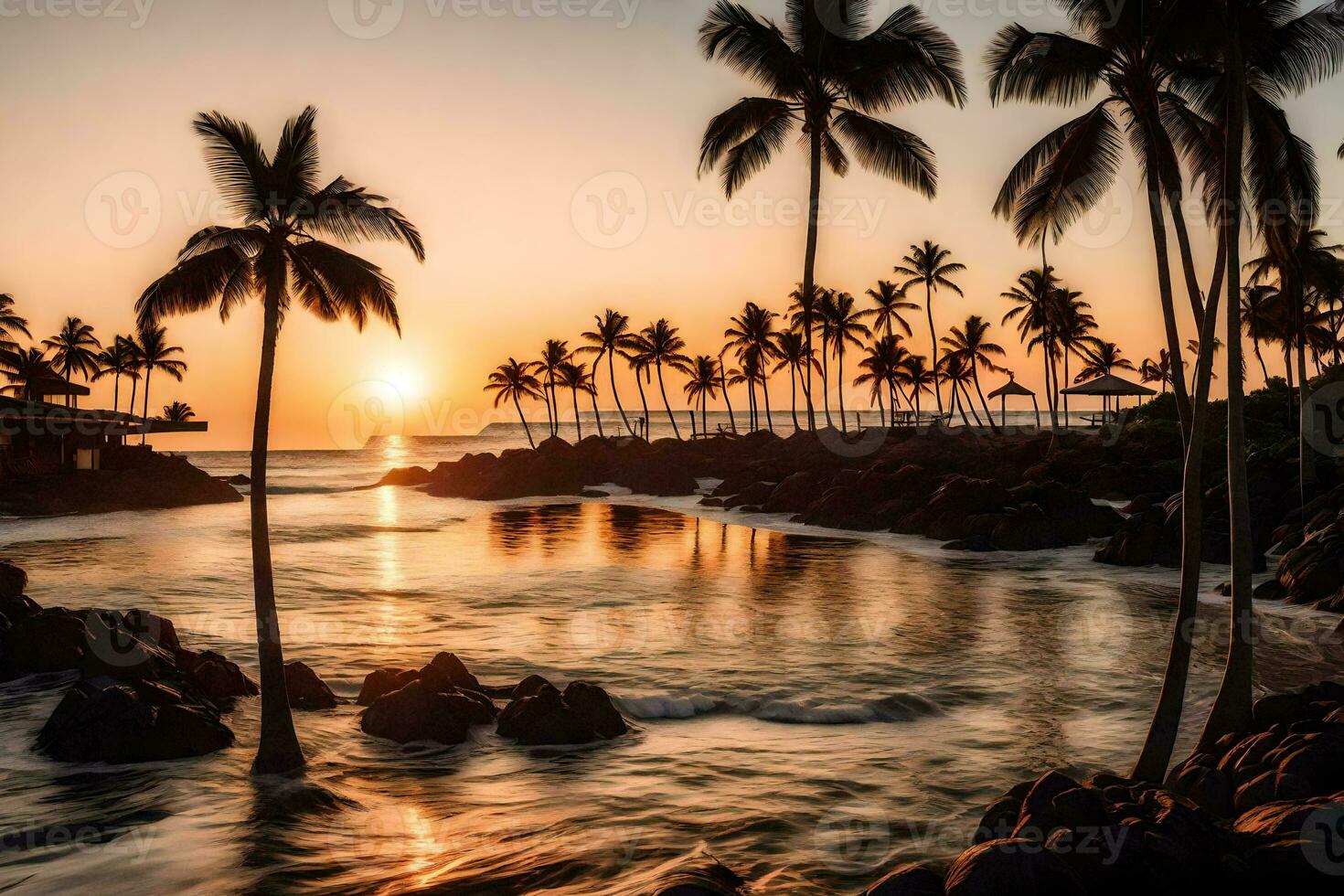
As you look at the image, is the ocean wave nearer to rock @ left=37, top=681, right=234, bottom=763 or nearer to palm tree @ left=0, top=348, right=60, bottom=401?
rock @ left=37, top=681, right=234, bottom=763

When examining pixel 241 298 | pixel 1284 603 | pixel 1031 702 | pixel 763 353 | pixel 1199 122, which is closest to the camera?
pixel 241 298

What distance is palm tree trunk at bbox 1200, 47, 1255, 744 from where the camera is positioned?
905cm

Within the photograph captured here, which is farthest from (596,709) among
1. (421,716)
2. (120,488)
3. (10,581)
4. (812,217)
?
(120,488)

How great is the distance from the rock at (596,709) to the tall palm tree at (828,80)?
2263 cm

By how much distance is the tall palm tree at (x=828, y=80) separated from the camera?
3366cm

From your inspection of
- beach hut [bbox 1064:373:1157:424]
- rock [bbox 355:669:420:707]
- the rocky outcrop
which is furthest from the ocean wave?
the rocky outcrop

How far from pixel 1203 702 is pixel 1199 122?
28.1 feet

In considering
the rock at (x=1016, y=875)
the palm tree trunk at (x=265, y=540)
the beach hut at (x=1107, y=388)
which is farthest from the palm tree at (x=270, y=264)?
the beach hut at (x=1107, y=388)

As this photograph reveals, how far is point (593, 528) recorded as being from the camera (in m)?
44.6

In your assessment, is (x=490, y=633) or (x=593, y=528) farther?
(x=593, y=528)

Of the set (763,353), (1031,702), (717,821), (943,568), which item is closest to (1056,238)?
(1031,702)

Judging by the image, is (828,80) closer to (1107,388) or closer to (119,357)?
(1107,388)

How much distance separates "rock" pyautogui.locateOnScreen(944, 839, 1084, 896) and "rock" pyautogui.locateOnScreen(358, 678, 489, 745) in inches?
328

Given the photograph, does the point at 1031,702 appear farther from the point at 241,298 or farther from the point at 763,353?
the point at 763,353
